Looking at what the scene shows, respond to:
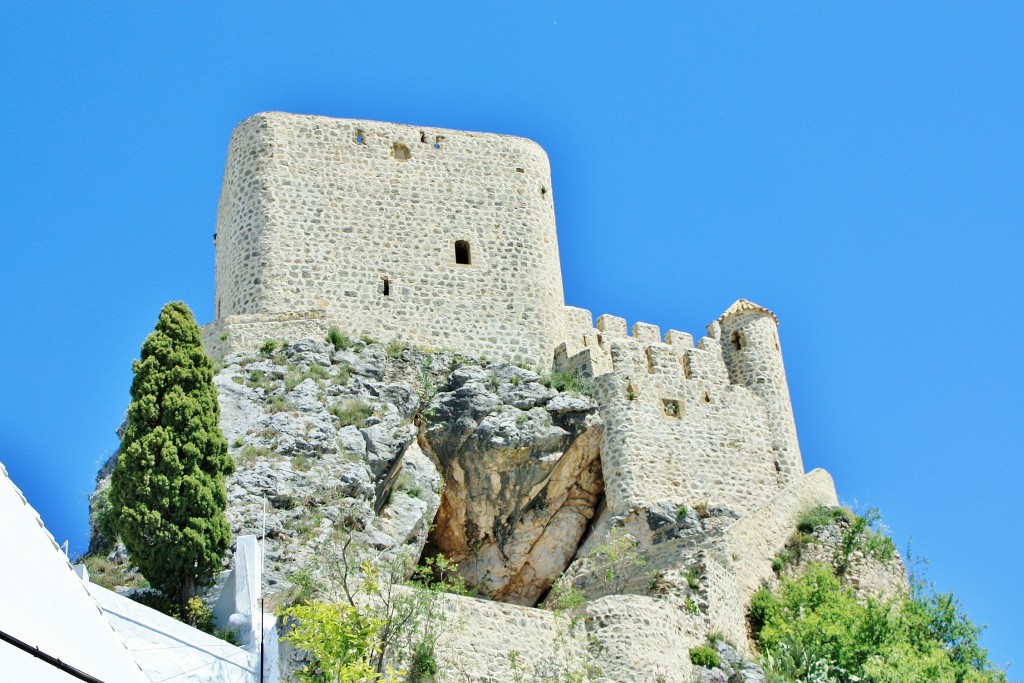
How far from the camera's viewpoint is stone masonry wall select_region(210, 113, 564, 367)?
116 ft

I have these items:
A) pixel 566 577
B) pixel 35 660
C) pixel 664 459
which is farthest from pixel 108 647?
pixel 664 459

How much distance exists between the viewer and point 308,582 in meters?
24.4

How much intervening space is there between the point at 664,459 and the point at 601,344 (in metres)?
4.52

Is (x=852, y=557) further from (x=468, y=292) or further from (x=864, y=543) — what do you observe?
(x=468, y=292)

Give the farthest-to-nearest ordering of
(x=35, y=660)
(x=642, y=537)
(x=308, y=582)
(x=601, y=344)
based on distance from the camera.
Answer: (x=601, y=344), (x=642, y=537), (x=308, y=582), (x=35, y=660)

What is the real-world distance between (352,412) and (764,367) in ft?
44.0

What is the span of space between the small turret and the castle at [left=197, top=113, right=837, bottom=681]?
43mm

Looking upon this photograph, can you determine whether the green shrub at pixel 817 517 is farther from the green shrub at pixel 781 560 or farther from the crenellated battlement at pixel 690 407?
A: the crenellated battlement at pixel 690 407

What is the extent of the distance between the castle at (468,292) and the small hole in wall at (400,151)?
42 millimetres

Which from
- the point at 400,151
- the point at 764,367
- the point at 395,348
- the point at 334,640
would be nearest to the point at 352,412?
the point at 395,348

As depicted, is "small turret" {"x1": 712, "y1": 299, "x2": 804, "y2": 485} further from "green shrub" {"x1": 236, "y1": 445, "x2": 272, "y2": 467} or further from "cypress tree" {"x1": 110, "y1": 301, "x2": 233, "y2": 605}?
"cypress tree" {"x1": 110, "y1": 301, "x2": 233, "y2": 605}

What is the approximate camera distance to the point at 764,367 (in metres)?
38.6

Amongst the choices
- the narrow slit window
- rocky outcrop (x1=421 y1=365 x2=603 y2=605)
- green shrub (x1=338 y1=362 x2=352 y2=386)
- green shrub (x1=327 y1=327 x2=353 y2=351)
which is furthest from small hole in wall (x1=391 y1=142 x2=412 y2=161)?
green shrub (x1=338 y1=362 x2=352 y2=386)

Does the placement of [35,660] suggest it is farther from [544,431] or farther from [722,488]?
[722,488]
